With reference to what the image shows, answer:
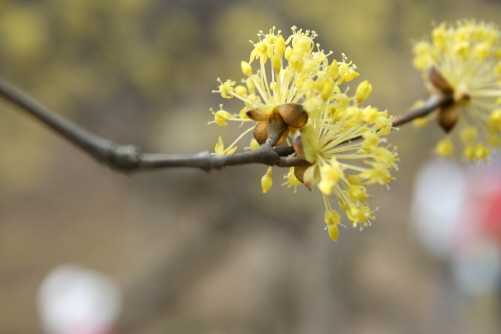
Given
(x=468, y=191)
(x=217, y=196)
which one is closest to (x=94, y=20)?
(x=217, y=196)

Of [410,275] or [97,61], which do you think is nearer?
[97,61]

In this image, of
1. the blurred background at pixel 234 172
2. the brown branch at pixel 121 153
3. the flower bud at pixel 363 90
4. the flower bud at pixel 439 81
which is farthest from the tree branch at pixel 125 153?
the blurred background at pixel 234 172

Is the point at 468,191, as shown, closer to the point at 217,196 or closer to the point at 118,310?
the point at 217,196

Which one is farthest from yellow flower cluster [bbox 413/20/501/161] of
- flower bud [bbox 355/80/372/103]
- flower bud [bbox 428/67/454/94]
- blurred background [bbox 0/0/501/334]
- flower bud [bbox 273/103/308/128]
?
blurred background [bbox 0/0/501/334]

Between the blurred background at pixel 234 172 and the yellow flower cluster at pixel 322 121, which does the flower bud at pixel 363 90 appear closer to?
the yellow flower cluster at pixel 322 121

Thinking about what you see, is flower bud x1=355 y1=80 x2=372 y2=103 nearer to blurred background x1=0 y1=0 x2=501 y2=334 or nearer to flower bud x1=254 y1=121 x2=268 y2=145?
flower bud x1=254 y1=121 x2=268 y2=145
